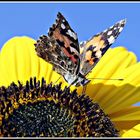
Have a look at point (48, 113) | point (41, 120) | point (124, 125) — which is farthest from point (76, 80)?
point (124, 125)

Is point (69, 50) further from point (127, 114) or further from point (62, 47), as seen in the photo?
point (127, 114)

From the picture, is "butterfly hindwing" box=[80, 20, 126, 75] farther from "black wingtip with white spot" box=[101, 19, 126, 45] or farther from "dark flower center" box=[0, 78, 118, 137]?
"dark flower center" box=[0, 78, 118, 137]

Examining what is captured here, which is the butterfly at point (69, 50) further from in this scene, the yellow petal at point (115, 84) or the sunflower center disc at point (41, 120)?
the yellow petal at point (115, 84)

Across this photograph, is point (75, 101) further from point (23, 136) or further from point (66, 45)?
point (23, 136)

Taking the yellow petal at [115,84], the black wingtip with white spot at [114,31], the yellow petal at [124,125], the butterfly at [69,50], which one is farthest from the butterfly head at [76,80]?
the yellow petal at [115,84]

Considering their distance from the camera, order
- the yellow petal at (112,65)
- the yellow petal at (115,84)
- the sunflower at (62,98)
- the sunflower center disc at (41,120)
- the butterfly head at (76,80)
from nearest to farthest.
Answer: the sunflower center disc at (41,120) → the sunflower at (62,98) → the butterfly head at (76,80) → the yellow petal at (115,84) → the yellow petal at (112,65)

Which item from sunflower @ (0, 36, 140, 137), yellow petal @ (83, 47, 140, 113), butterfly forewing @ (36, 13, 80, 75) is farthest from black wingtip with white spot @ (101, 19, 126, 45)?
yellow petal @ (83, 47, 140, 113)

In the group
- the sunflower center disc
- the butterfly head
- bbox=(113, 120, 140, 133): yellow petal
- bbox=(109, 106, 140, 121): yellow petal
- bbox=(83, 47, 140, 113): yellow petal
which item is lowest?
the sunflower center disc
